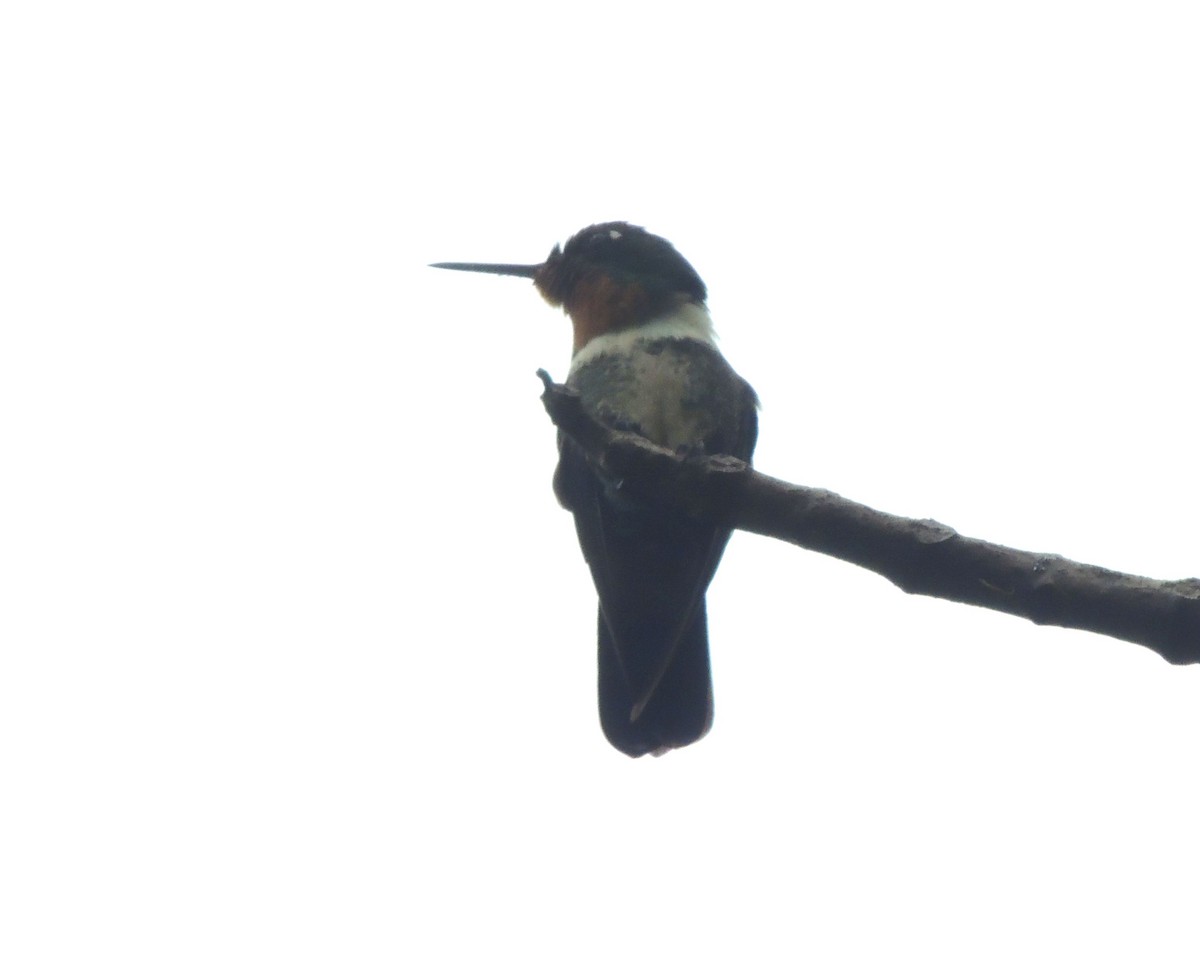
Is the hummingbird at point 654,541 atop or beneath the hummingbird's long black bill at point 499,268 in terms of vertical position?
beneath

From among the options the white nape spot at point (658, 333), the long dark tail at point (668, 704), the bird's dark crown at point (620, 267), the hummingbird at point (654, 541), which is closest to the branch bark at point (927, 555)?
the hummingbird at point (654, 541)

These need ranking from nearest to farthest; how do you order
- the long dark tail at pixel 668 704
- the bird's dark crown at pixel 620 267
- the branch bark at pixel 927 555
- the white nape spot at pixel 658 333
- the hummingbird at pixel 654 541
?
the branch bark at pixel 927 555
the hummingbird at pixel 654 541
the long dark tail at pixel 668 704
the white nape spot at pixel 658 333
the bird's dark crown at pixel 620 267

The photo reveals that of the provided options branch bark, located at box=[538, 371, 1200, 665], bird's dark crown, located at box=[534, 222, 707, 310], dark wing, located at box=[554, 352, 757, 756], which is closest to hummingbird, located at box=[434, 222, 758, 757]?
dark wing, located at box=[554, 352, 757, 756]

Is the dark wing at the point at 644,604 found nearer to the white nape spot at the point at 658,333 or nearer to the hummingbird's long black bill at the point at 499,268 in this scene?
the white nape spot at the point at 658,333

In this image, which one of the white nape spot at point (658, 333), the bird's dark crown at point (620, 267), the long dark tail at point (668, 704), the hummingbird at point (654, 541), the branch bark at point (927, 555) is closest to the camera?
→ the branch bark at point (927, 555)

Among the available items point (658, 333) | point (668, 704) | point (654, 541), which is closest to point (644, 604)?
point (654, 541)

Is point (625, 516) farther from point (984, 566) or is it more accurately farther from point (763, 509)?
point (984, 566)
